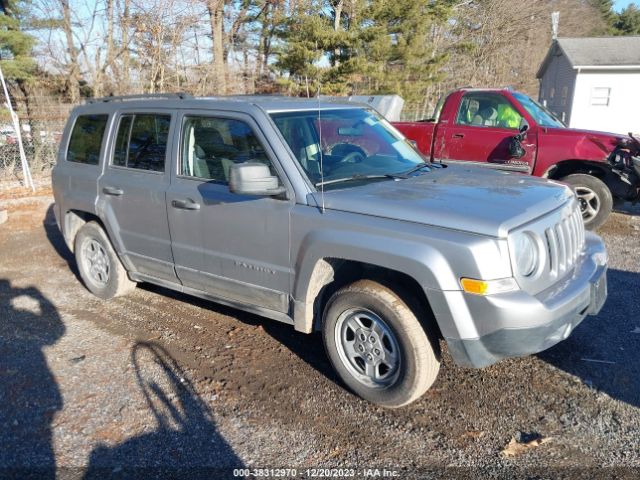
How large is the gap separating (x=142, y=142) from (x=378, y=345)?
9.17ft

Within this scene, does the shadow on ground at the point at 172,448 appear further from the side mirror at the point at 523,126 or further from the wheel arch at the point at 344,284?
the side mirror at the point at 523,126

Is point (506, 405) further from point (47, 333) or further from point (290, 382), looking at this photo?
point (47, 333)

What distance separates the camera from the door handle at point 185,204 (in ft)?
13.2

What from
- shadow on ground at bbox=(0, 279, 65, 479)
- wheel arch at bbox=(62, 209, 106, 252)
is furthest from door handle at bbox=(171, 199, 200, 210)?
wheel arch at bbox=(62, 209, 106, 252)

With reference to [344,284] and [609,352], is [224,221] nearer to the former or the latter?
[344,284]

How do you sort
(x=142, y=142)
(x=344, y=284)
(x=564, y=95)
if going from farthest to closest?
1. (x=564, y=95)
2. (x=142, y=142)
3. (x=344, y=284)

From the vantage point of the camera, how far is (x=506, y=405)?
337 centimetres

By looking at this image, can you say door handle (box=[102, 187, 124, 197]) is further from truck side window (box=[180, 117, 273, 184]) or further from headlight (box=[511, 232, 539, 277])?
headlight (box=[511, 232, 539, 277])

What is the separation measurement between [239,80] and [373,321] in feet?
60.0

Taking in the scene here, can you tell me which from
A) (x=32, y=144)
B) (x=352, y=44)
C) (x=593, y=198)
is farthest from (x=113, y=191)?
(x=352, y=44)

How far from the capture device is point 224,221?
12.7ft

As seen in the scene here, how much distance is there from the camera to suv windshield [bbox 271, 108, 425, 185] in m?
3.72

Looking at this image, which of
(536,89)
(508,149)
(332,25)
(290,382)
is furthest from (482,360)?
(536,89)

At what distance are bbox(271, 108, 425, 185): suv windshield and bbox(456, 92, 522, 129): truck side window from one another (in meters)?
3.76
